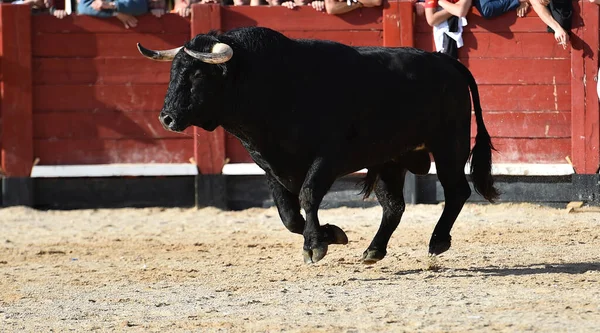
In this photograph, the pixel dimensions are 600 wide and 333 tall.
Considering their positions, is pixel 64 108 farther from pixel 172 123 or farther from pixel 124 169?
pixel 172 123

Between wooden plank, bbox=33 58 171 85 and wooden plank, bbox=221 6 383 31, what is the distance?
2.39 feet

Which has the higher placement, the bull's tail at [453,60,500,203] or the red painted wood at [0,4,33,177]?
the bull's tail at [453,60,500,203]

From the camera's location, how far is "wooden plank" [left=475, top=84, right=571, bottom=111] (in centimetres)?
1065

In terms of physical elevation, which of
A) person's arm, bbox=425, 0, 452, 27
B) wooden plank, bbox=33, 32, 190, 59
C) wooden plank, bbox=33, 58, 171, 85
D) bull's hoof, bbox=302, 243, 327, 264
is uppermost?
person's arm, bbox=425, 0, 452, 27

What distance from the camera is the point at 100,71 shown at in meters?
11.1

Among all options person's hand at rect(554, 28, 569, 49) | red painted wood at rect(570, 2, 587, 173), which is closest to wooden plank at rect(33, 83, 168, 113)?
person's hand at rect(554, 28, 569, 49)

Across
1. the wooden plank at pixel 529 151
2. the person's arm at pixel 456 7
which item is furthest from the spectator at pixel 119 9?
the wooden plank at pixel 529 151

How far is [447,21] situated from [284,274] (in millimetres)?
4048

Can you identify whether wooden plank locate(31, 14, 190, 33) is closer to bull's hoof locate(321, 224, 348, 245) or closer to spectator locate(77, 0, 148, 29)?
spectator locate(77, 0, 148, 29)

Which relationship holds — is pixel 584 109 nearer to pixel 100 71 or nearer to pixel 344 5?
pixel 344 5

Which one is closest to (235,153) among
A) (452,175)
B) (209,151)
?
(209,151)

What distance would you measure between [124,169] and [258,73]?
4279mm

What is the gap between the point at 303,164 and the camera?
6992 millimetres

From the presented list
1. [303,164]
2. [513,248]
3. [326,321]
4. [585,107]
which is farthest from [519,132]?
[326,321]
